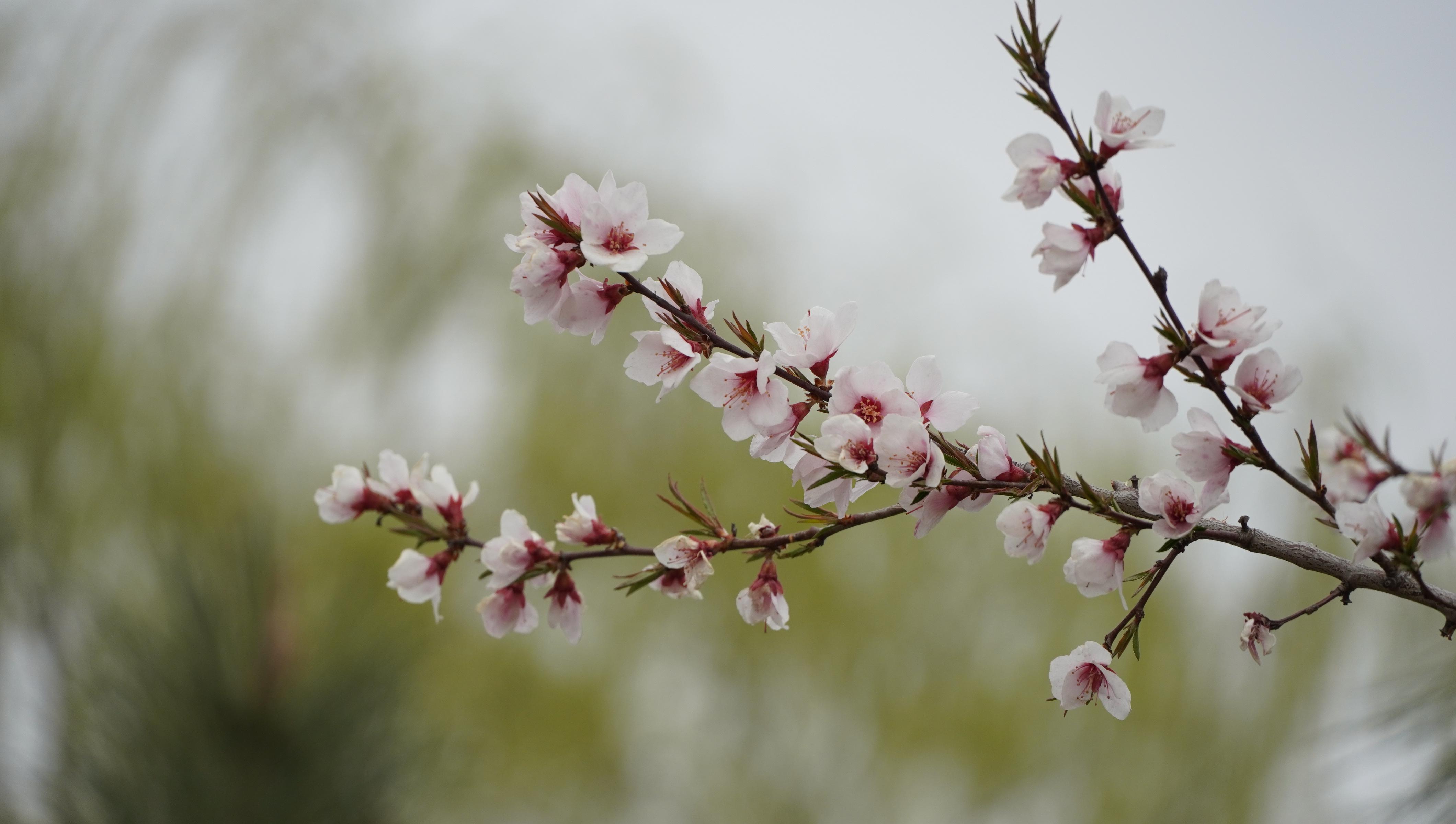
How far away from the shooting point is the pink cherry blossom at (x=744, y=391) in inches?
25.4

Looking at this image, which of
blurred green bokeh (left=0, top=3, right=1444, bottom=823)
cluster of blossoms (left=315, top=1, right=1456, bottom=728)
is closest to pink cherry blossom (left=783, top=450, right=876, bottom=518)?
cluster of blossoms (left=315, top=1, right=1456, bottom=728)

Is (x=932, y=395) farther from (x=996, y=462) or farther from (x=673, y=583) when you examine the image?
(x=673, y=583)

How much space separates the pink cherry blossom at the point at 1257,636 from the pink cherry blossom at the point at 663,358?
457 mm

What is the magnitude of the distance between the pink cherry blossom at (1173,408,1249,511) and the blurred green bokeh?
253cm

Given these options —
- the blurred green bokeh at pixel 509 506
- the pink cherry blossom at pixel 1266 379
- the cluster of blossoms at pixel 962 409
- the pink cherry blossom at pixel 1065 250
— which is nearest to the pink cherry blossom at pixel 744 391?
the cluster of blossoms at pixel 962 409

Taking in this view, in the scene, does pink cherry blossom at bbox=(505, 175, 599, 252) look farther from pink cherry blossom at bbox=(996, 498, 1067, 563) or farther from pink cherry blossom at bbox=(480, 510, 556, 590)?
pink cherry blossom at bbox=(996, 498, 1067, 563)

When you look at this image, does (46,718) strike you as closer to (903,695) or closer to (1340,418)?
(903,695)

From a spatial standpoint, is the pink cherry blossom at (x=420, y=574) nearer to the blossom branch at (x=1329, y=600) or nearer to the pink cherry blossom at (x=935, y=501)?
the pink cherry blossom at (x=935, y=501)

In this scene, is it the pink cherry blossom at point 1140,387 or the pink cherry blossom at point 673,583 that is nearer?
the pink cherry blossom at point 1140,387

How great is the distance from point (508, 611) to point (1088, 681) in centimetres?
49

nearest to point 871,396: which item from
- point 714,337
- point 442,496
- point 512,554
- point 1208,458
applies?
point 714,337

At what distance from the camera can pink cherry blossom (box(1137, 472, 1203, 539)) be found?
0.62 m

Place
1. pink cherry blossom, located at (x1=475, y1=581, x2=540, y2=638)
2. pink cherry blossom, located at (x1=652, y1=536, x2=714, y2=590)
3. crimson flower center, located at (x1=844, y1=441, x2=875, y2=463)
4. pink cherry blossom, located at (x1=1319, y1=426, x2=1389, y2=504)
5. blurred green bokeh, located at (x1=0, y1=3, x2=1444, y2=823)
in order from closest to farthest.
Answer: pink cherry blossom, located at (x1=1319, y1=426, x2=1389, y2=504), crimson flower center, located at (x1=844, y1=441, x2=875, y2=463), pink cherry blossom, located at (x1=652, y1=536, x2=714, y2=590), pink cherry blossom, located at (x1=475, y1=581, x2=540, y2=638), blurred green bokeh, located at (x1=0, y1=3, x2=1444, y2=823)

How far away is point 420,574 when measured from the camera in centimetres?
86
